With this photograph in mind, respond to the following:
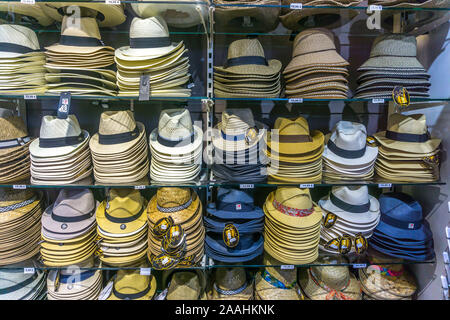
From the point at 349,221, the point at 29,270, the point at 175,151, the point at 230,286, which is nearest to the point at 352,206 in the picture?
the point at 349,221

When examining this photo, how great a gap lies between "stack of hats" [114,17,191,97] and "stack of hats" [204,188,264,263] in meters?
0.74

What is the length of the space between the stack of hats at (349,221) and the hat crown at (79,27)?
1812mm

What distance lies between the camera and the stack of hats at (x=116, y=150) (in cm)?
152

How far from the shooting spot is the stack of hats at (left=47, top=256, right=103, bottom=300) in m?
1.66

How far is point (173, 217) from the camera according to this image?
5.14 ft

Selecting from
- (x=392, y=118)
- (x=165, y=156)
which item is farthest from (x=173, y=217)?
(x=392, y=118)

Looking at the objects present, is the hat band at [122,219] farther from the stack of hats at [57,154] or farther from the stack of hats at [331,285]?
the stack of hats at [331,285]

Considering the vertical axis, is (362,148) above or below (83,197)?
above

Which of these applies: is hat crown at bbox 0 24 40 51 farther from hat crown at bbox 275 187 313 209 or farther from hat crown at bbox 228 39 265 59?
hat crown at bbox 275 187 313 209

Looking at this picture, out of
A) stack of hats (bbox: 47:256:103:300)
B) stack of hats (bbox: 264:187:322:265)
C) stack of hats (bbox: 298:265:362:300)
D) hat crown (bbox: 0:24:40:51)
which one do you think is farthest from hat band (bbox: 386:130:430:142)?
Answer: hat crown (bbox: 0:24:40:51)

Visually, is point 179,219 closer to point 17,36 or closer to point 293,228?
point 293,228

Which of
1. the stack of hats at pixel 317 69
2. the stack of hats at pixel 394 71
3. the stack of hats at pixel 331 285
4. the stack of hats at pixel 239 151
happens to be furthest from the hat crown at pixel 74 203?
the stack of hats at pixel 394 71
